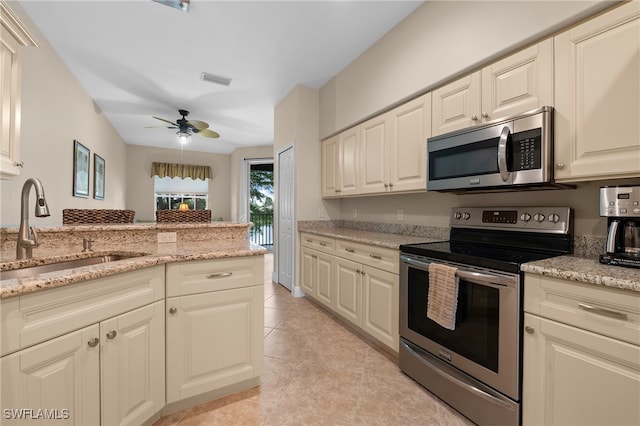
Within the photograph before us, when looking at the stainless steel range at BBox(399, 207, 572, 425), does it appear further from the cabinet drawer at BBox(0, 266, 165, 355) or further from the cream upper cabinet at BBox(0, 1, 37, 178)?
the cream upper cabinet at BBox(0, 1, 37, 178)

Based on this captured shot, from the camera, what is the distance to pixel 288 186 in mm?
3990

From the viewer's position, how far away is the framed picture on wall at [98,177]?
4.45 m

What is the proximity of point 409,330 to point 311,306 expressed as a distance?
5.27 ft

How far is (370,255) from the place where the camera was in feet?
7.70

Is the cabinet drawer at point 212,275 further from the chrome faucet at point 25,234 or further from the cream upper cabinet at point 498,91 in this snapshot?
Answer: the cream upper cabinet at point 498,91

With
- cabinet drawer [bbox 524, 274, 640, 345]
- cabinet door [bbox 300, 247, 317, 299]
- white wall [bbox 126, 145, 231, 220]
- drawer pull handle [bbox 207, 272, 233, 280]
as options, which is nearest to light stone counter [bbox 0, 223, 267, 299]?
drawer pull handle [bbox 207, 272, 233, 280]

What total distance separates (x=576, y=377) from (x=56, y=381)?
6.72ft

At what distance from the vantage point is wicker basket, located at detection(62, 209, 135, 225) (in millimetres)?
1919

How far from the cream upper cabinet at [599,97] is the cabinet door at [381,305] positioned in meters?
1.23

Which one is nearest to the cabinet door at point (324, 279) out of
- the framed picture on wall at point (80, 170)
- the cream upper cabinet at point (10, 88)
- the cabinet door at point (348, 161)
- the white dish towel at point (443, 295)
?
the cabinet door at point (348, 161)

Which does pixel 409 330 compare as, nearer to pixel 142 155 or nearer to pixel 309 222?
pixel 309 222

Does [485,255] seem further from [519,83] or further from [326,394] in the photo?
[326,394]

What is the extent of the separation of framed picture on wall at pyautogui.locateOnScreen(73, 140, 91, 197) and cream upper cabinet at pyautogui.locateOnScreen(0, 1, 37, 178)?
7.94 ft

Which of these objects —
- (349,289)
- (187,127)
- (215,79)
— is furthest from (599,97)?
(187,127)
